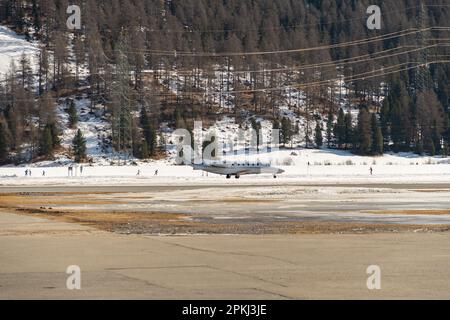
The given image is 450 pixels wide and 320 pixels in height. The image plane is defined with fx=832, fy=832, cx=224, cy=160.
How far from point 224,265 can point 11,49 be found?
17008 centimetres

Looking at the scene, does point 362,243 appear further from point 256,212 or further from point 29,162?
point 29,162

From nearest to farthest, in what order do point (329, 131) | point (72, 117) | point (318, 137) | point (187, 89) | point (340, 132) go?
point (72, 117)
point (318, 137)
point (340, 132)
point (329, 131)
point (187, 89)

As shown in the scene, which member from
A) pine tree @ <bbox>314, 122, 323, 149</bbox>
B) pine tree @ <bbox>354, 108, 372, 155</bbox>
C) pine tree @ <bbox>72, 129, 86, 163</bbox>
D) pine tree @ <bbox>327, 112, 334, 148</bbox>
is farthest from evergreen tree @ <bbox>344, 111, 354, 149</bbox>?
pine tree @ <bbox>72, 129, 86, 163</bbox>

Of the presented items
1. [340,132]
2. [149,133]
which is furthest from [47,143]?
[340,132]

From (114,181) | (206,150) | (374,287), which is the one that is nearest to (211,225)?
(374,287)

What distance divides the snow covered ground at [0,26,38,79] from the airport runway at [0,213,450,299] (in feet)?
481

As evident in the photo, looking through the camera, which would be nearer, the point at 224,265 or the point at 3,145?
the point at 224,265

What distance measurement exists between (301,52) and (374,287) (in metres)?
184

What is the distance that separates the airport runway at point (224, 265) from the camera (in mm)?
15258

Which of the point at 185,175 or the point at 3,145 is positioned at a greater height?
the point at 3,145

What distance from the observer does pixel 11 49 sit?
592ft

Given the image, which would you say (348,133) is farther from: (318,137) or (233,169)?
(233,169)

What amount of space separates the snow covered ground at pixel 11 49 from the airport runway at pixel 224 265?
146520 mm

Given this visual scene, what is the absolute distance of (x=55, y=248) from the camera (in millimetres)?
Answer: 22781
